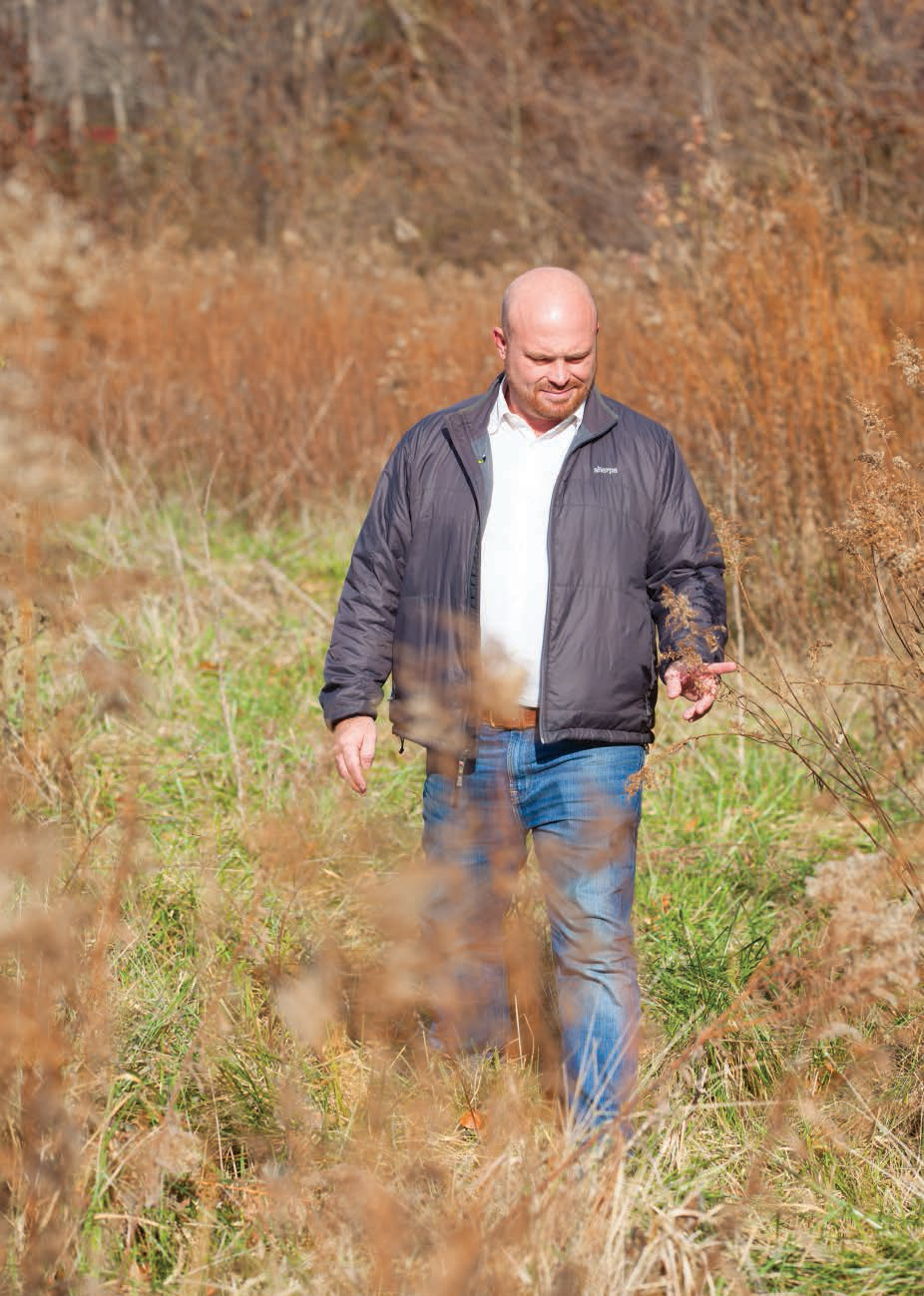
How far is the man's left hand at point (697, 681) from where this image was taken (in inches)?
91.4

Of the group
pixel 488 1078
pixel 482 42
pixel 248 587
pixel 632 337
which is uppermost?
pixel 482 42

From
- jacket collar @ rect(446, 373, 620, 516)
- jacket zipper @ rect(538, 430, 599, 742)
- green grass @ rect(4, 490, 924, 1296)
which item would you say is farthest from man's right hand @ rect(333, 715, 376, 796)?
jacket collar @ rect(446, 373, 620, 516)

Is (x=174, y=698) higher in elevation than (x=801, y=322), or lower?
lower

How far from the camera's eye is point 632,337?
6285mm

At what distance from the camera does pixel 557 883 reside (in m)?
2.50

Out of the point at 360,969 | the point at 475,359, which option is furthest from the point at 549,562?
the point at 475,359

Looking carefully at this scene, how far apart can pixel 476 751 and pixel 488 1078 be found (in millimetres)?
691

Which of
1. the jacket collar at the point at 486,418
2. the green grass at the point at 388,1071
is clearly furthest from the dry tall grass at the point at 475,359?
the green grass at the point at 388,1071

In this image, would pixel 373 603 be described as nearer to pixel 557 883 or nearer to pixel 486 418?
pixel 486 418

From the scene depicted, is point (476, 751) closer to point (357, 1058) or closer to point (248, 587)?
point (357, 1058)

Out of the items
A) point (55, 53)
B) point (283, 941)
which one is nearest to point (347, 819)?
point (283, 941)

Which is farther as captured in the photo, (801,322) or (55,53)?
(55,53)

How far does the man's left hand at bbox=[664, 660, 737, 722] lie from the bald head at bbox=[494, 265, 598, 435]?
0.56 m

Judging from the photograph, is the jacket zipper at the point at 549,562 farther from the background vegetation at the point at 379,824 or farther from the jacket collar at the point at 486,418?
the background vegetation at the point at 379,824
